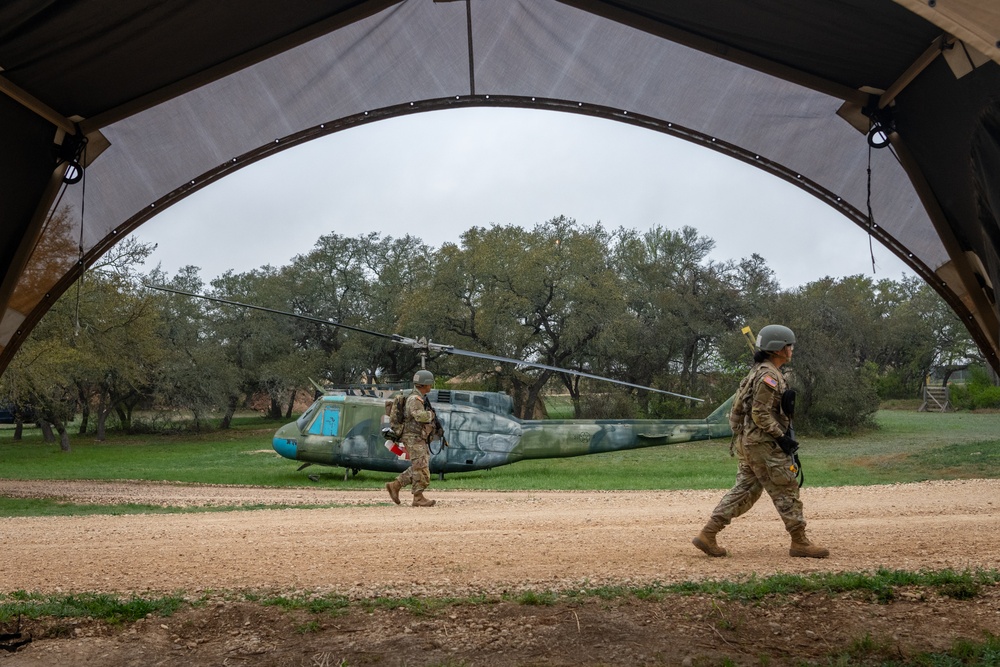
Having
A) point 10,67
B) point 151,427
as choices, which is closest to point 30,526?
point 10,67

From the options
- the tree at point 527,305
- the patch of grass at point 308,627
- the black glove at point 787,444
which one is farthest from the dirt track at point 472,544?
the tree at point 527,305

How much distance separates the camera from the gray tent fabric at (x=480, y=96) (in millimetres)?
5449

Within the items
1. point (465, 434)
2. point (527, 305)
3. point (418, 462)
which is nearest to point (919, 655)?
point (418, 462)

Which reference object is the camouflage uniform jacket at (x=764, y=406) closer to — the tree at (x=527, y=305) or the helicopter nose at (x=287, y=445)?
the helicopter nose at (x=287, y=445)

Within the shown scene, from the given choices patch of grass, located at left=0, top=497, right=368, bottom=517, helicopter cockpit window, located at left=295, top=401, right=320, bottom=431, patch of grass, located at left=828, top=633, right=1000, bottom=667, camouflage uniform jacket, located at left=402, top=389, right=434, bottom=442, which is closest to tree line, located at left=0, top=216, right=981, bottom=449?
helicopter cockpit window, located at left=295, top=401, right=320, bottom=431

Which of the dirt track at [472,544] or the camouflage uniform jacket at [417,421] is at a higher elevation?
the camouflage uniform jacket at [417,421]

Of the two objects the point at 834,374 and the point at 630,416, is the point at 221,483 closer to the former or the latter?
the point at 630,416

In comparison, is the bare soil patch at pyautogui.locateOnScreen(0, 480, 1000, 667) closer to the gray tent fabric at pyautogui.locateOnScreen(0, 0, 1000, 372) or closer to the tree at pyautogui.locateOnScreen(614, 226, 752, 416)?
the gray tent fabric at pyautogui.locateOnScreen(0, 0, 1000, 372)

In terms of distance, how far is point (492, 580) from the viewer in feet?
21.7

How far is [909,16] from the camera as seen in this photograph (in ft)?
16.2

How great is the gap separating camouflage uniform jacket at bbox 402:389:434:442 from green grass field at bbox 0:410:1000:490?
5.06 meters

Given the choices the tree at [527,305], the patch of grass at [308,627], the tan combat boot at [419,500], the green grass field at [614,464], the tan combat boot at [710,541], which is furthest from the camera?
the tree at [527,305]

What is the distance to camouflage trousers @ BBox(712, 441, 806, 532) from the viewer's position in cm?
712

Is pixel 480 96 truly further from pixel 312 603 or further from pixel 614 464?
pixel 614 464
